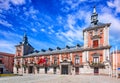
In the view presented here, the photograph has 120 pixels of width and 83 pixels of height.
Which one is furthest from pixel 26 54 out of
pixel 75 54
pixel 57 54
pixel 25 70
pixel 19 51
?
pixel 75 54

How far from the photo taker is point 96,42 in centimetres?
3450

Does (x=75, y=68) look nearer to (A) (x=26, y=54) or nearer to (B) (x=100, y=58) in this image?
(B) (x=100, y=58)

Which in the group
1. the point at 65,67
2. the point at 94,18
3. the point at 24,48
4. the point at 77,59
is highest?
the point at 94,18

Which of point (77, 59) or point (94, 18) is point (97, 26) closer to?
point (94, 18)

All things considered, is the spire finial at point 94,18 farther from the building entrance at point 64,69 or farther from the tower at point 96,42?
A: the building entrance at point 64,69

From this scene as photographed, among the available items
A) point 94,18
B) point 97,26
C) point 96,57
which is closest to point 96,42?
point 96,57

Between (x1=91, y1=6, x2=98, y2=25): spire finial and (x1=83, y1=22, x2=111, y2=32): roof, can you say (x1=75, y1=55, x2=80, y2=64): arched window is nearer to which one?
(x1=83, y1=22, x2=111, y2=32): roof

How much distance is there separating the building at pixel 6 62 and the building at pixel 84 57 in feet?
34.0

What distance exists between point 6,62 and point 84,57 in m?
32.9

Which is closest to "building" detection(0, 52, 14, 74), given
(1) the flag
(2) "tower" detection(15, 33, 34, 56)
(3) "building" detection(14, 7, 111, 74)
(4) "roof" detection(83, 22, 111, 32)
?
(2) "tower" detection(15, 33, 34, 56)

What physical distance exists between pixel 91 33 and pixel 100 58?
646cm

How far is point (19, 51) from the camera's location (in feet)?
176

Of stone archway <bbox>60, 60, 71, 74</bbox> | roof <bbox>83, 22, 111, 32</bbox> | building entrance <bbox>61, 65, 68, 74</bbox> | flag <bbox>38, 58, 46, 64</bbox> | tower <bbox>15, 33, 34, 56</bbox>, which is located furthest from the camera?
tower <bbox>15, 33, 34, 56</bbox>

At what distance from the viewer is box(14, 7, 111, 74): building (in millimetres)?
32906
